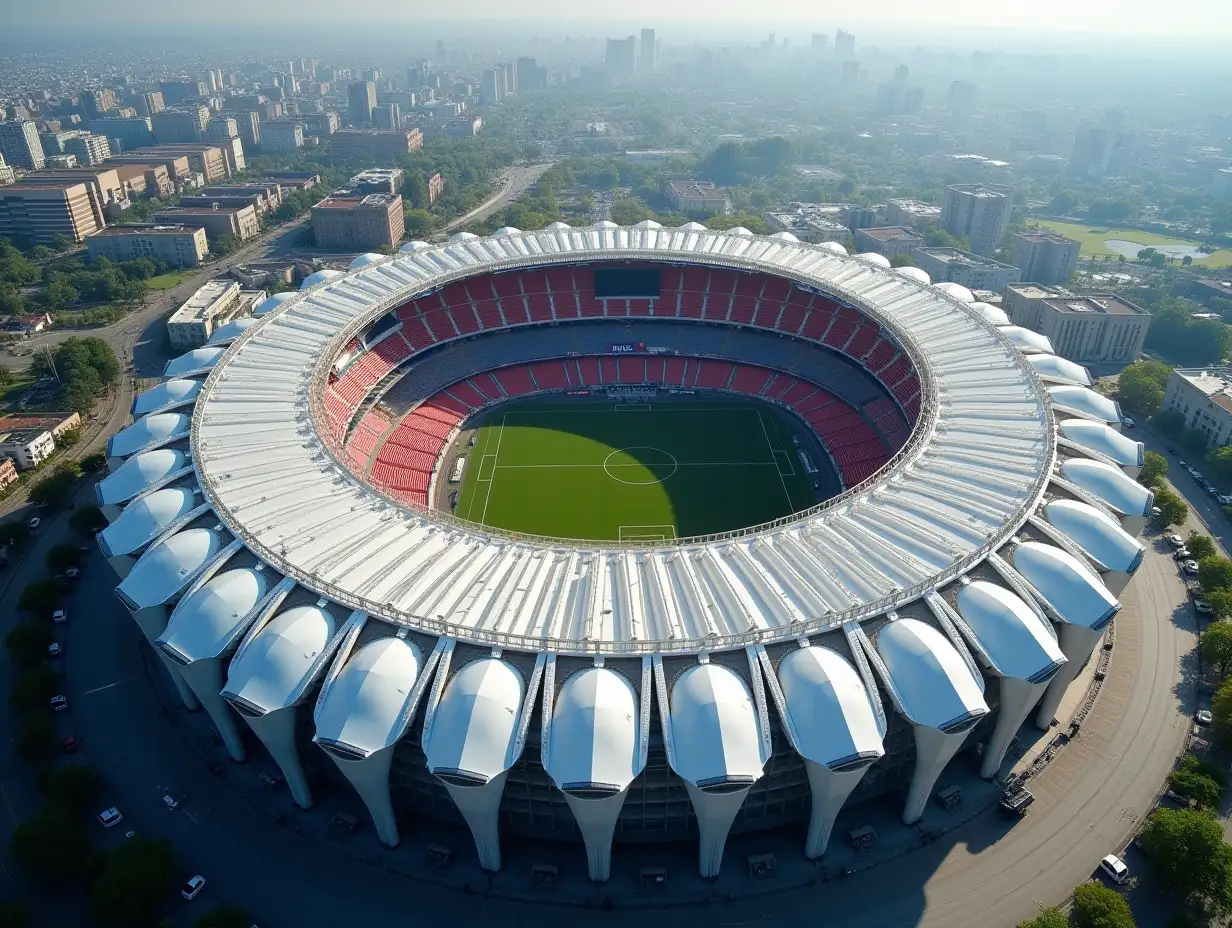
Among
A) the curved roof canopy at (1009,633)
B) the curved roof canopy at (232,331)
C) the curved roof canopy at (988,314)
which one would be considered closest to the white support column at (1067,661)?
the curved roof canopy at (1009,633)

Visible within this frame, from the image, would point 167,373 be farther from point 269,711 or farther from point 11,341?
point 11,341

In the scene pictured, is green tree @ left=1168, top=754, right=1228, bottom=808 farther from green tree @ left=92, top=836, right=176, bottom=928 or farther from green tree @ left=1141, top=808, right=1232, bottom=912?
green tree @ left=92, top=836, right=176, bottom=928

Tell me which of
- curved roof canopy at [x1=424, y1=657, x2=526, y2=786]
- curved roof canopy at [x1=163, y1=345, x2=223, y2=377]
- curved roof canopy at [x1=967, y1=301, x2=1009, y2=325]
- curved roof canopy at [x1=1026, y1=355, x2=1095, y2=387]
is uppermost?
curved roof canopy at [x1=967, y1=301, x2=1009, y2=325]

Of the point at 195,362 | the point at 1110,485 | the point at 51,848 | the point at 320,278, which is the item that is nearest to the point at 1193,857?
the point at 1110,485

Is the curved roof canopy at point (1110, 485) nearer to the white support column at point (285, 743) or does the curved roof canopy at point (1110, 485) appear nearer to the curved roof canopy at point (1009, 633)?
the curved roof canopy at point (1009, 633)

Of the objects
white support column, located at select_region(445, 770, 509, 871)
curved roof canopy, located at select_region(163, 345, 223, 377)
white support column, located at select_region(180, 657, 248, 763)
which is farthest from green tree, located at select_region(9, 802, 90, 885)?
curved roof canopy, located at select_region(163, 345, 223, 377)
